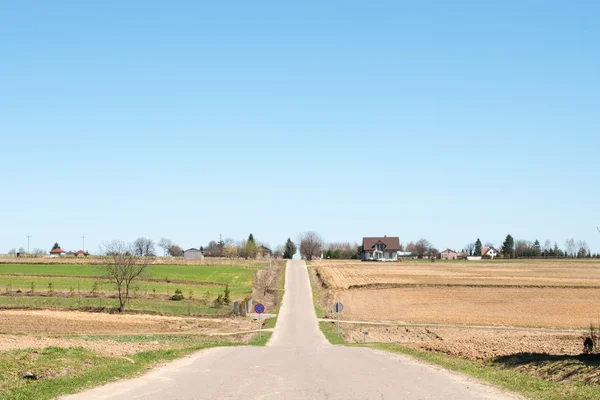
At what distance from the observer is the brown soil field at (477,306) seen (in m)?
58.1

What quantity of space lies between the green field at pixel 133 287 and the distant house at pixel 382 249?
70.3 meters

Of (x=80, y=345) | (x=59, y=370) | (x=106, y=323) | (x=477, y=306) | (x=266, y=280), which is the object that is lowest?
(x=477, y=306)

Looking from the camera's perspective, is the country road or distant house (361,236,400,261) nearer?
the country road

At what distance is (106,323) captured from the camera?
5188 centimetres

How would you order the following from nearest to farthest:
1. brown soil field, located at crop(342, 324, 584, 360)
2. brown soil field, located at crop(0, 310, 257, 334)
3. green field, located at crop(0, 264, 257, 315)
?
brown soil field, located at crop(342, 324, 584, 360), brown soil field, located at crop(0, 310, 257, 334), green field, located at crop(0, 264, 257, 315)

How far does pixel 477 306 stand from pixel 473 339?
1351 inches

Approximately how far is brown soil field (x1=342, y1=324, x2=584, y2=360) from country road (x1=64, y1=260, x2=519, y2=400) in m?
4.00

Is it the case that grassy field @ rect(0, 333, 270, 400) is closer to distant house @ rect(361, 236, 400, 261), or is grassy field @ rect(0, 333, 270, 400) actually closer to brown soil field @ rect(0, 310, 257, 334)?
brown soil field @ rect(0, 310, 257, 334)

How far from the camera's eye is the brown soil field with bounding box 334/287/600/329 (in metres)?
58.1

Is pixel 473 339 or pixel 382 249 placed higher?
pixel 382 249

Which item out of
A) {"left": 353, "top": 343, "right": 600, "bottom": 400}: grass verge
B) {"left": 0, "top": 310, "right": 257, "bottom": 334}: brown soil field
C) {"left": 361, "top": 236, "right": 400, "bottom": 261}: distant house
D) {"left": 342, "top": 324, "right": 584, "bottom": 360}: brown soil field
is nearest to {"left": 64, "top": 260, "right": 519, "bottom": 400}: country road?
{"left": 353, "top": 343, "right": 600, "bottom": 400}: grass verge

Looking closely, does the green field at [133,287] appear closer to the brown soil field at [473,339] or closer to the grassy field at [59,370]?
the brown soil field at [473,339]

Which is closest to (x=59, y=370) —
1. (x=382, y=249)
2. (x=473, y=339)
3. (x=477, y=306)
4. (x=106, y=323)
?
→ (x=473, y=339)

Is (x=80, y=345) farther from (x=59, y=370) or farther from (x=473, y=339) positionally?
(x=473, y=339)
